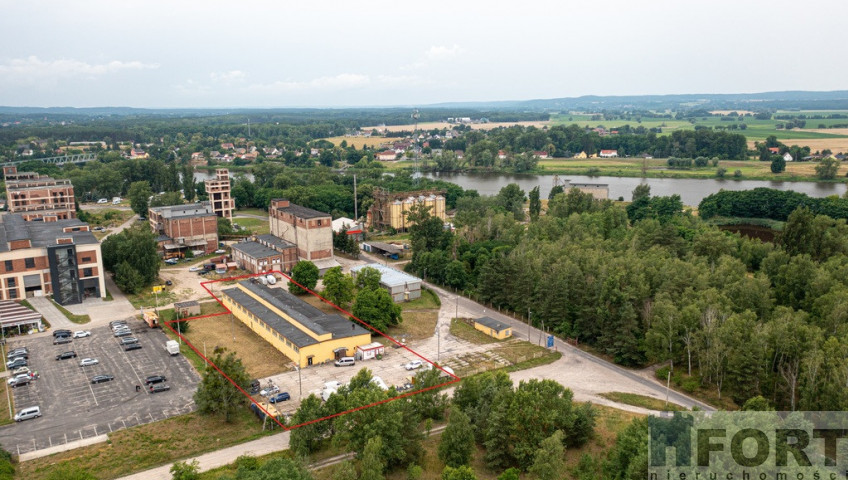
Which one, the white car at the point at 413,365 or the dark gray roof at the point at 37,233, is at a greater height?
the dark gray roof at the point at 37,233

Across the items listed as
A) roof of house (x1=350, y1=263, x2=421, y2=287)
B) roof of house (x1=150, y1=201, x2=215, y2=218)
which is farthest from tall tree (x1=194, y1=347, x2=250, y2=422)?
roof of house (x1=150, y1=201, x2=215, y2=218)

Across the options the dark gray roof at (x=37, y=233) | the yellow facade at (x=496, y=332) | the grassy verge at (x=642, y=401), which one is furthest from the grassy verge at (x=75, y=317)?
the grassy verge at (x=642, y=401)

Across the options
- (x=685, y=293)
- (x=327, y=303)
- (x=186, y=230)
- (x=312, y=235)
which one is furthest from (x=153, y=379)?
(x=685, y=293)

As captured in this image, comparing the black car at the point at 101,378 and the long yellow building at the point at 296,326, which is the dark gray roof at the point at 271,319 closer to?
the long yellow building at the point at 296,326

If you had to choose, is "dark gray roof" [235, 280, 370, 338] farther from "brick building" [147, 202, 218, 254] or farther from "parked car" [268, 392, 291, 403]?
"brick building" [147, 202, 218, 254]

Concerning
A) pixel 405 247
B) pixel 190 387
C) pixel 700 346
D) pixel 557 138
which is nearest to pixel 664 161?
pixel 557 138

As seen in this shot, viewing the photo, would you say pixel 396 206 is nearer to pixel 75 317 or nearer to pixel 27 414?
pixel 75 317
